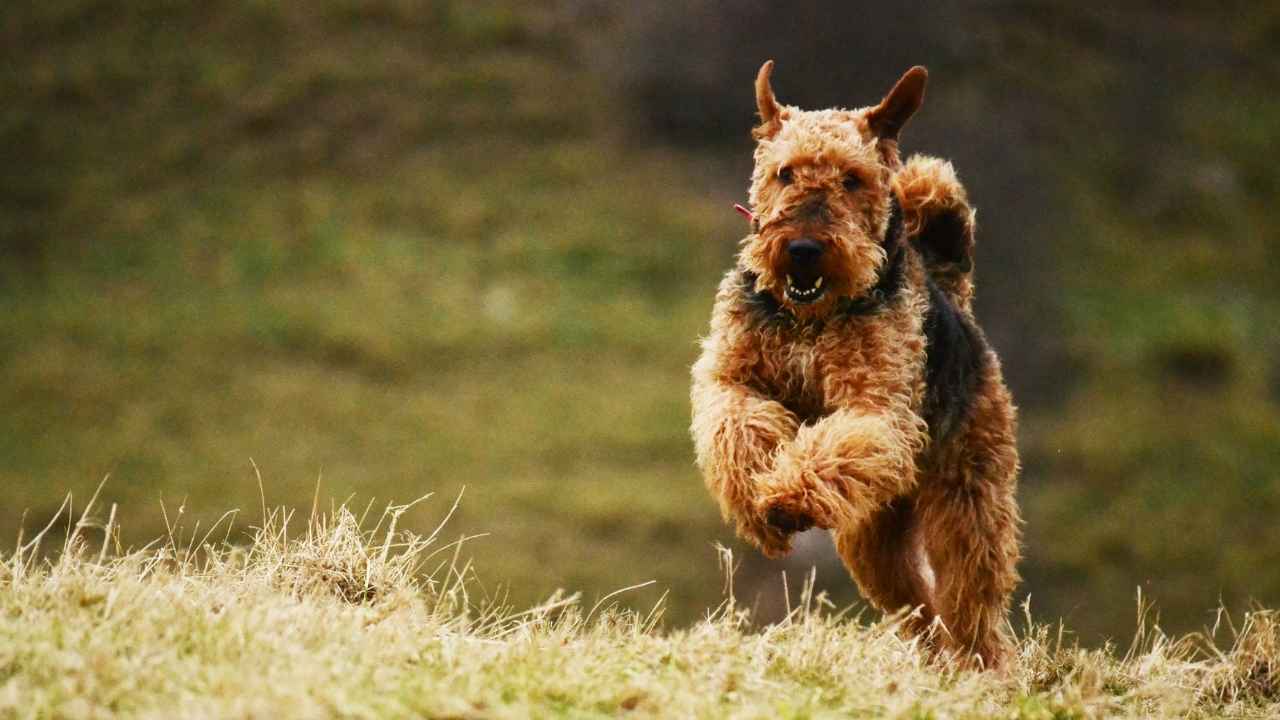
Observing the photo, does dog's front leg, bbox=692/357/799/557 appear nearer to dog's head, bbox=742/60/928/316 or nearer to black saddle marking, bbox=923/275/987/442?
dog's head, bbox=742/60/928/316

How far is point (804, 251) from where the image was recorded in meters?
4.40

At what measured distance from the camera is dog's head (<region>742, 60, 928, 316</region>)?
4.44m

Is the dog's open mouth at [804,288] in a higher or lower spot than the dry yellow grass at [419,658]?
higher

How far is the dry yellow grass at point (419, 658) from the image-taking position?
11.3ft

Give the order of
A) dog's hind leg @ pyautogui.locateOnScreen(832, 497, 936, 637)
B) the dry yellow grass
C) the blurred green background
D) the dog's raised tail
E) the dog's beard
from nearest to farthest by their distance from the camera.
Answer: the dry yellow grass
the dog's beard
dog's hind leg @ pyautogui.locateOnScreen(832, 497, 936, 637)
the dog's raised tail
the blurred green background

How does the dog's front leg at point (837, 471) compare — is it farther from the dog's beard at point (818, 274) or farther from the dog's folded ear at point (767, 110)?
the dog's folded ear at point (767, 110)

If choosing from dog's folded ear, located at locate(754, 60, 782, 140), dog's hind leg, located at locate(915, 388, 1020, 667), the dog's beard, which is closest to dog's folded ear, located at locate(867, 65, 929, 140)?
dog's folded ear, located at locate(754, 60, 782, 140)

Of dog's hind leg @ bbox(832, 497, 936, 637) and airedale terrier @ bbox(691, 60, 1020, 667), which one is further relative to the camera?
dog's hind leg @ bbox(832, 497, 936, 637)

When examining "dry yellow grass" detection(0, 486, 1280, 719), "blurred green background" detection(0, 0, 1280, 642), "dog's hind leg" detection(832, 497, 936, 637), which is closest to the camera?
"dry yellow grass" detection(0, 486, 1280, 719)

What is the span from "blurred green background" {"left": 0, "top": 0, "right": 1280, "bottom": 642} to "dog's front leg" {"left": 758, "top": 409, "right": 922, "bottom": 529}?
634 inches

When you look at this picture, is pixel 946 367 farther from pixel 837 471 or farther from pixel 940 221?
pixel 837 471

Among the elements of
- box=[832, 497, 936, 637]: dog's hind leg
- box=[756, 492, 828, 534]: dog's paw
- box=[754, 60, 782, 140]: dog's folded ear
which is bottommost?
box=[832, 497, 936, 637]: dog's hind leg

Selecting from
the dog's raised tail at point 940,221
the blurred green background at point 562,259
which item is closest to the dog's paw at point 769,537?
the dog's raised tail at point 940,221

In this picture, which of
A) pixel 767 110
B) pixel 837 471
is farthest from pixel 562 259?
pixel 837 471
